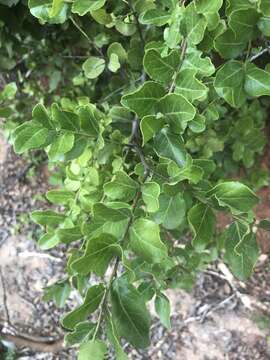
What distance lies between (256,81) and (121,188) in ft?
0.93

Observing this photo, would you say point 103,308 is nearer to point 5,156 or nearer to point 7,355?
point 7,355

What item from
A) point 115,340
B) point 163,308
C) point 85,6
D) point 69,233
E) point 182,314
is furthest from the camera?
point 182,314

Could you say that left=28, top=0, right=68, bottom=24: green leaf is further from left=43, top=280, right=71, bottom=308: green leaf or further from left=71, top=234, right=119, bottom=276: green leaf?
left=43, top=280, right=71, bottom=308: green leaf

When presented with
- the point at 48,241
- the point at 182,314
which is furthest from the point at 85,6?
the point at 182,314

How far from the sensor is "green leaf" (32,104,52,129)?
0.88 meters

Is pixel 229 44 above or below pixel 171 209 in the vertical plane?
above

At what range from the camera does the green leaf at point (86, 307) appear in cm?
81

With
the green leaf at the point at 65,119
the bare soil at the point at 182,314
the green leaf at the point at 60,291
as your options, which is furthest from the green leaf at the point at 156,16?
the bare soil at the point at 182,314

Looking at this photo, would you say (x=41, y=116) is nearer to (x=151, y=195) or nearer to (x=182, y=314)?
(x=151, y=195)

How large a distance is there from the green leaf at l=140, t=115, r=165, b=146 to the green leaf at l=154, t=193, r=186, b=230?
18 cm

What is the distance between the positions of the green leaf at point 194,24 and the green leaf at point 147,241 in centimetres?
29

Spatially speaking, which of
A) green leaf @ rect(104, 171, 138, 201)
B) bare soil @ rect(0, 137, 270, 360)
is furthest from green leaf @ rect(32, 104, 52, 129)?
bare soil @ rect(0, 137, 270, 360)

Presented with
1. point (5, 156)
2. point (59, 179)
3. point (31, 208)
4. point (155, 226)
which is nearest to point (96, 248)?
point (155, 226)

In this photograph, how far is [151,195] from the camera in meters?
0.88
